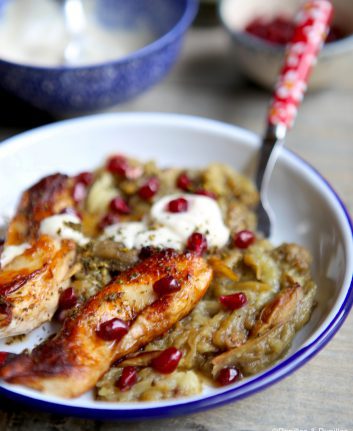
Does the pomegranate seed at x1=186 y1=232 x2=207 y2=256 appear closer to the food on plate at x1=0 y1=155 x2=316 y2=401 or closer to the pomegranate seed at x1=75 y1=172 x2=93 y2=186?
the food on plate at x1=0 y1=155 x2=316 y2=401

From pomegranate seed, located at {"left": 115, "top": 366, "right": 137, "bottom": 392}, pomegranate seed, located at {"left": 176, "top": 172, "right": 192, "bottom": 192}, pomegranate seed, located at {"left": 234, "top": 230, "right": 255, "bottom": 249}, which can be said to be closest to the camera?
pomegranate seed, located at {"left": 115, "top": 366, "right": 137, "bottom": 392}

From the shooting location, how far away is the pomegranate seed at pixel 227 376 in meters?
3.20

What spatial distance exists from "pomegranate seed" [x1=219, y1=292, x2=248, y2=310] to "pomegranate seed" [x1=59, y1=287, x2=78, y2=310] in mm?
875

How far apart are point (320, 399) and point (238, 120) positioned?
301cm

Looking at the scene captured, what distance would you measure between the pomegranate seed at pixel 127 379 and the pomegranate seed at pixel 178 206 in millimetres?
1219

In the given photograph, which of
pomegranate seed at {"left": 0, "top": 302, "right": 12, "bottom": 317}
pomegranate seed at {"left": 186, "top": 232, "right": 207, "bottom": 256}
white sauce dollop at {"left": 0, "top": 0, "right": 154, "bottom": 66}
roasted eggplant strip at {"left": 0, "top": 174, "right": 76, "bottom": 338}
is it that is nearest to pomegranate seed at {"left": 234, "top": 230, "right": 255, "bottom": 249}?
pomegranate seed at {"left": 186, "top": 232, "right": 207, "bottom": 256}

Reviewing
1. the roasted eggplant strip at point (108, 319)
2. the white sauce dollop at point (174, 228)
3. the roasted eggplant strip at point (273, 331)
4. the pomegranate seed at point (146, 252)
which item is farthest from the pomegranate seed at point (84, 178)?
the roasted eggplant strip at point (273, 331)

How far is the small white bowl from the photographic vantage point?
5.39 metres

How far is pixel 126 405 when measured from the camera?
9.91 feet

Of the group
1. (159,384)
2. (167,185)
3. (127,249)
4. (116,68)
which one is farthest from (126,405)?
(116,68)

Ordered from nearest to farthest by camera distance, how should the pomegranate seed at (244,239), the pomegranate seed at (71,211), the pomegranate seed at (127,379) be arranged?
1. the pomegranate seed at (127,379)
2. the pomegranate seed at (244,239)
3. the pomegranate seed at (71,211)

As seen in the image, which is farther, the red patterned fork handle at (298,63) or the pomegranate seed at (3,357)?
the red patterned fork handle at (298,63)

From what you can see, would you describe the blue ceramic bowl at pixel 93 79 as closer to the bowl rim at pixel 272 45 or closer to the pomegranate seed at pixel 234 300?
the bowl rim at pixel 272 45

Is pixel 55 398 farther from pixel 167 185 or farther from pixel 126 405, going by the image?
pixel 167 185
